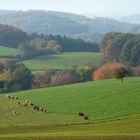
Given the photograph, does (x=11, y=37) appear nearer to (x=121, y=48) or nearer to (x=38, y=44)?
(x=38, y=44)

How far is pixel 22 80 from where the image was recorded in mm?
97500

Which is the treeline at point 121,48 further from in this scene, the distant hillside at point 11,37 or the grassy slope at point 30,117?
the grassy slope at point 30,117

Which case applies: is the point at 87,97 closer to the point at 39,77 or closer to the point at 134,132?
the point at 134,132

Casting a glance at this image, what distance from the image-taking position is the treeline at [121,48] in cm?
13650

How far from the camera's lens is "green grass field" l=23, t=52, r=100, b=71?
418 feet

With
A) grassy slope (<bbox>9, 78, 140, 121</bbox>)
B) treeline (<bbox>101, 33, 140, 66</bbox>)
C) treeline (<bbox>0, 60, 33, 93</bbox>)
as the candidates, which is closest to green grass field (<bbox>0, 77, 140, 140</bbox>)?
grassy slope (<bbox>9, 78, 140, 121</bbox>)

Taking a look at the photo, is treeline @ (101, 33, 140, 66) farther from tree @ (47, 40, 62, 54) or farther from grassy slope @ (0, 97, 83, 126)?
grassy slope @ (0, 97, 83, 126)

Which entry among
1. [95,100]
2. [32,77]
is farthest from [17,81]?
[95,100]

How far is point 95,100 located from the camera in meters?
54.7

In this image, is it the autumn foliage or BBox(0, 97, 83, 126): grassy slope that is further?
the autumn foliage

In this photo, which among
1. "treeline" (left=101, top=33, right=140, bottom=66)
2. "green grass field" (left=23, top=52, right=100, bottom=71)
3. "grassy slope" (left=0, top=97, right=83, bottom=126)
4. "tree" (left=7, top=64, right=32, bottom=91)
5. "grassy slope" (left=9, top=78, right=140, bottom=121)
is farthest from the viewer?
"treeline" (left=101, top=33, right=140, bottom=66)

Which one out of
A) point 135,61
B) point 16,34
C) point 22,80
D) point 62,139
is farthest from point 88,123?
point 16,34

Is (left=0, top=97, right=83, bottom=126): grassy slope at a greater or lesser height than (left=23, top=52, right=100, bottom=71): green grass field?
greater

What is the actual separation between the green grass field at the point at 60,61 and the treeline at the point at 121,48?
4.38m
